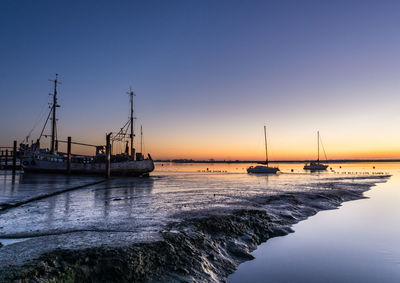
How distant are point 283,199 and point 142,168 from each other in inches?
1002

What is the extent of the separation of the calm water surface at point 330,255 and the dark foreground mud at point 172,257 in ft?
1.21

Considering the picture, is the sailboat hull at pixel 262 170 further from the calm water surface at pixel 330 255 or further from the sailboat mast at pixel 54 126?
the calm water surface at pixel 330 255

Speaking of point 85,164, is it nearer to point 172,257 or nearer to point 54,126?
point 54,126

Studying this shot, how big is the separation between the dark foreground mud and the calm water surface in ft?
1.21

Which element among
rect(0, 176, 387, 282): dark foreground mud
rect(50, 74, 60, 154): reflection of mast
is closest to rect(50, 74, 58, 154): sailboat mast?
rect(50, 74, 60, 154): reflection of mast

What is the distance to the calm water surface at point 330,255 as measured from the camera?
4.82 m

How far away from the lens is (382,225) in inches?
358

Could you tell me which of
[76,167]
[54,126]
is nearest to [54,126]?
[54,126]

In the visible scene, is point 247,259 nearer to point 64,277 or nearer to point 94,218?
point 64,277

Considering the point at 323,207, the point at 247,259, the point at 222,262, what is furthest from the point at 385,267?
the point at 323,207

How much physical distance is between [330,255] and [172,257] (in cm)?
397

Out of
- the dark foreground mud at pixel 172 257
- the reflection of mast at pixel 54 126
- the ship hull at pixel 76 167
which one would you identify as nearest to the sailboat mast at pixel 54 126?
the reflection of mast at pixel 54 126

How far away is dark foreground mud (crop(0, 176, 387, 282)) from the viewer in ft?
10.8

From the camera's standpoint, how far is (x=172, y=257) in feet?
14.0
